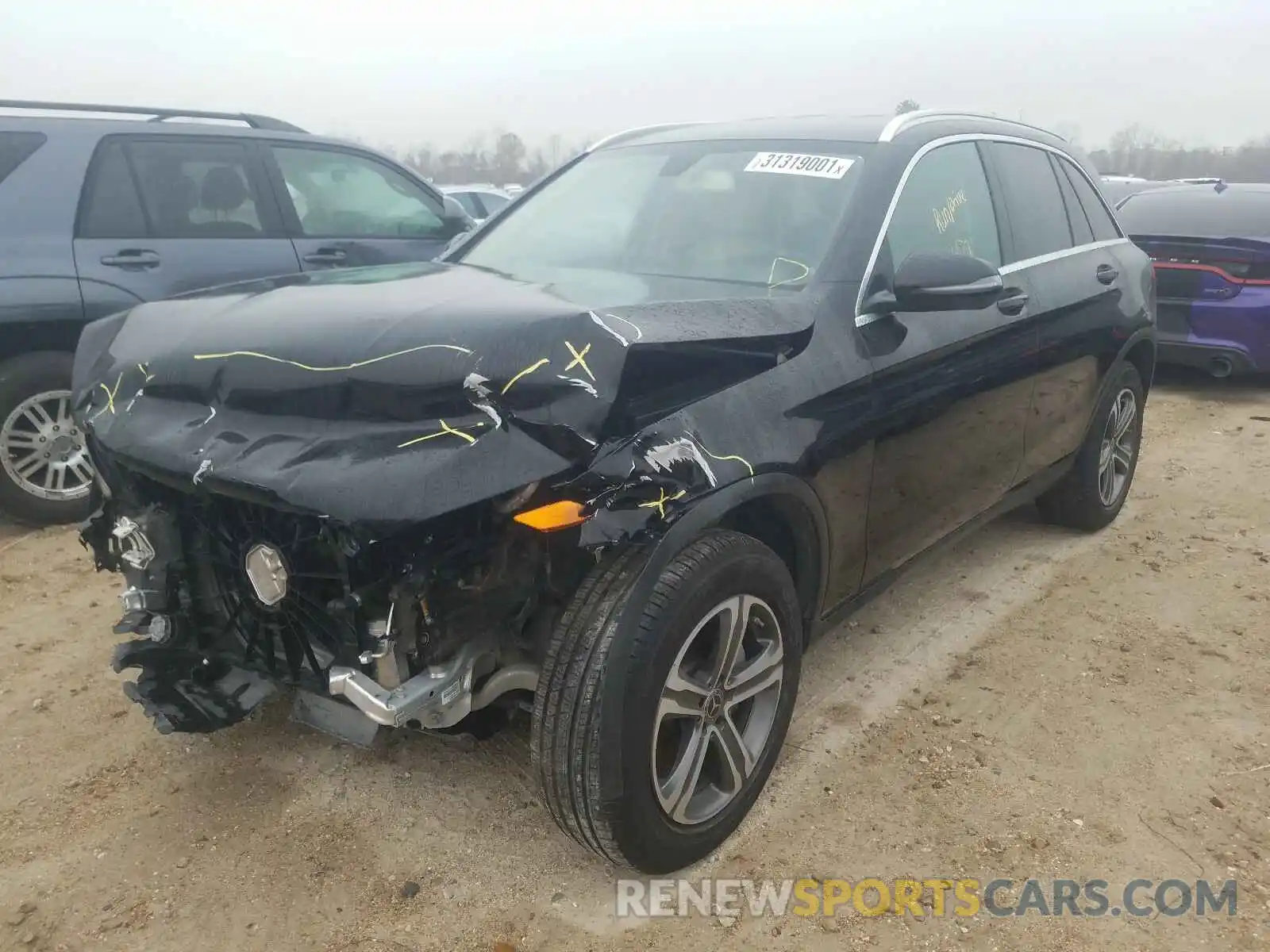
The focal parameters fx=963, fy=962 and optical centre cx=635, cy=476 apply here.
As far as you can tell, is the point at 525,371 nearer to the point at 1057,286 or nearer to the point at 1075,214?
the point at 1057,286

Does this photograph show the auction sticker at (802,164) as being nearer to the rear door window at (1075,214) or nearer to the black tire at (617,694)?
the black tire at (617,694)

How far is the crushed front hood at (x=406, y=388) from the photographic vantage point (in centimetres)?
195

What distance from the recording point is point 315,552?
2072 mm

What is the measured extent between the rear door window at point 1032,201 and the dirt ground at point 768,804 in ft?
4.85

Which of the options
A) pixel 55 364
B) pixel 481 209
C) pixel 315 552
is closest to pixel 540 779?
pixel 315 552

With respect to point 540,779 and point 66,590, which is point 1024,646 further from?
point 66,590

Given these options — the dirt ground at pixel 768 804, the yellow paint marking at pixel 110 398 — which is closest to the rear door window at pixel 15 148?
the dirt ground at pixel 768 804

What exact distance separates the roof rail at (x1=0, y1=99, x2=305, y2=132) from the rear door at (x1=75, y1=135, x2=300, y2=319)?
211mm

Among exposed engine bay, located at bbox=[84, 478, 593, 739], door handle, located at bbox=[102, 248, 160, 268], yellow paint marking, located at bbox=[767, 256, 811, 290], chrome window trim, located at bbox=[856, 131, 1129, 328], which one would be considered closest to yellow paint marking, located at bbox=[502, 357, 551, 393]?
exposed engine bay, located at bbox=[84, 478, 593, 739]

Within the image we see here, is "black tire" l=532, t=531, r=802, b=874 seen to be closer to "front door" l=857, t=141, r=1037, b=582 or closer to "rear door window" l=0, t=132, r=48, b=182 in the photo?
"front door" l=857, t=141, r=1037, b=582

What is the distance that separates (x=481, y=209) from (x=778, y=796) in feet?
47.4

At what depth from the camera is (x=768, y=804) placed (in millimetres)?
2689

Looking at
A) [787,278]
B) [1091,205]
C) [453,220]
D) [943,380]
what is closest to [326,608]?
[787,278]

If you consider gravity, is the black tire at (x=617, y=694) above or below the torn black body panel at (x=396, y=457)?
below
